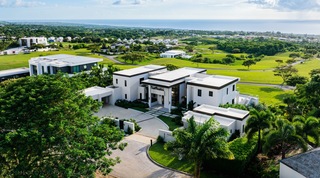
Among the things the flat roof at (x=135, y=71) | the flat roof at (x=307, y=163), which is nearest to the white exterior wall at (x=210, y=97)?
the flat roof at (x=135, y=71)

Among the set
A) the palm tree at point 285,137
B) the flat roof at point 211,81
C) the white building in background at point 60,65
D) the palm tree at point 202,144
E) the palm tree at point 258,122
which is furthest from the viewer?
the white building in background at point 60,65

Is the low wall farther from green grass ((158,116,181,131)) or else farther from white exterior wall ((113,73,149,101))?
white exterior wall ((113,73,149,101))

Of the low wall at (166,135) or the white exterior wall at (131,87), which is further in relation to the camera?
the white exterior wall at (131,87)

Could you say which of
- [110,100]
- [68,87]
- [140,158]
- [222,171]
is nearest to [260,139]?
[222,171]

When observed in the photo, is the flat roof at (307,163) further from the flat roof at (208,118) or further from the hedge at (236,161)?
the flat roof at (208,118)

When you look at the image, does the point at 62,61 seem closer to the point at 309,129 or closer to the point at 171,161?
the point at 171,161

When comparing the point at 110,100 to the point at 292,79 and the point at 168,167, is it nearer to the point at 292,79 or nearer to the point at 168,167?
the point at 168,167
